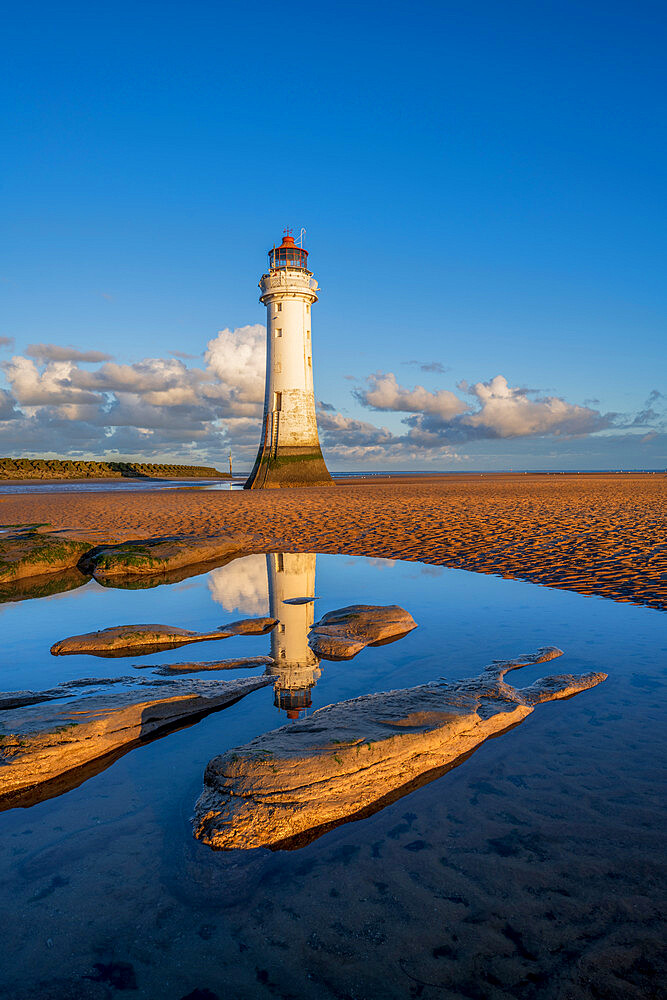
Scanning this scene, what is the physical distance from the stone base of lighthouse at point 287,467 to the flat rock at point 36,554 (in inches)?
858

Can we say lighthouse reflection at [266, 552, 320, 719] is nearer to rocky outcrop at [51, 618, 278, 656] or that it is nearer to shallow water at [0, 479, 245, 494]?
rocky outcrop at [51, 618, 278, 656]

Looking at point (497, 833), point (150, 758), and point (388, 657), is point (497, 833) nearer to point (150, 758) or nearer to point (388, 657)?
point (150, 758)

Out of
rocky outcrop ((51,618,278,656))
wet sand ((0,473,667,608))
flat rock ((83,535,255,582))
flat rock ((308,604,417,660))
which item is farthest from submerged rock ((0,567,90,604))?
flat rock ((308,604,417,660))

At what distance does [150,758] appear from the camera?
348 cm

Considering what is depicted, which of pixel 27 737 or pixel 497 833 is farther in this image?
pixel 27 737

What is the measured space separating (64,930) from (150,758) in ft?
4.41

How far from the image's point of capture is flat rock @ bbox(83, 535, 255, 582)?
10133mm

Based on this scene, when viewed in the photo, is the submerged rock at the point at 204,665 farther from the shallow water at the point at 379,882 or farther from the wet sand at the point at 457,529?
the wet sand at the point at 457,529

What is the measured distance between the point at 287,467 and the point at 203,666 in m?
28.8

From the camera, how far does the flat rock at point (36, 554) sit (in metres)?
10.0

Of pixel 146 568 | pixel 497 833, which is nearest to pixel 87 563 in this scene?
pixel 146 568

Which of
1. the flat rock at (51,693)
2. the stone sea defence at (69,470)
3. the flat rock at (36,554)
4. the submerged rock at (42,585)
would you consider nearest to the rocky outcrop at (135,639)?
the flat rock at (51,693)

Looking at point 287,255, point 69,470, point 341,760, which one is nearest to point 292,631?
point 341,760

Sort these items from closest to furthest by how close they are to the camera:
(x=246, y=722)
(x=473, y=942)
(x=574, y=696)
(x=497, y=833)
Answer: (x=473, y=942) → (x=497, y=833) → (x=246, y=722) → (x=574, y=696)
